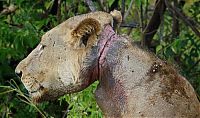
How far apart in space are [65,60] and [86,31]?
5.5 inches

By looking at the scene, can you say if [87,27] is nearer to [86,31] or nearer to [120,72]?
[86,31]

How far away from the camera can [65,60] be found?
2799mm

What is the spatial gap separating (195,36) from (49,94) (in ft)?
9.93

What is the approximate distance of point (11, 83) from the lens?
5793 millimetres

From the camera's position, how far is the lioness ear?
9.05ft

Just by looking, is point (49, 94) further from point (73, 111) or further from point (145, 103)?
point (73, 111)

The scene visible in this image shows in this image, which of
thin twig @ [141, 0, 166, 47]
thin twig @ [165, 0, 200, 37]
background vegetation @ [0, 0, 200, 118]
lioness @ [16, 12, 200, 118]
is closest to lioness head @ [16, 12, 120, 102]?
Answer: lioness @ [16, 12, 200, 118]

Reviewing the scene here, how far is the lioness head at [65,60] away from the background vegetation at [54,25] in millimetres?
2382

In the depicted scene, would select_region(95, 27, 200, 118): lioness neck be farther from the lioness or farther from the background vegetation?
the background vegetation

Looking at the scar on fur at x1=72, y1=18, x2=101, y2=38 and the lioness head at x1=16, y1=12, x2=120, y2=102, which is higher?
the scar on fur at x1=72, y1=18, x2=101, y2=38

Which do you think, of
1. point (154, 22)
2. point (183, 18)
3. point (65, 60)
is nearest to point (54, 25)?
point (154, 22)

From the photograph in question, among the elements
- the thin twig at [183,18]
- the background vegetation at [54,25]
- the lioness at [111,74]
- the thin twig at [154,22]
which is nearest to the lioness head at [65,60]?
the lioness at [111,74]

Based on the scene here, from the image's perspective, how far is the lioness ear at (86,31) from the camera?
2758mm

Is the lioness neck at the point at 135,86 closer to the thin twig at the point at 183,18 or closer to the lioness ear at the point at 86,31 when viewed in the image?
the lioness ear at the point at 86,31
